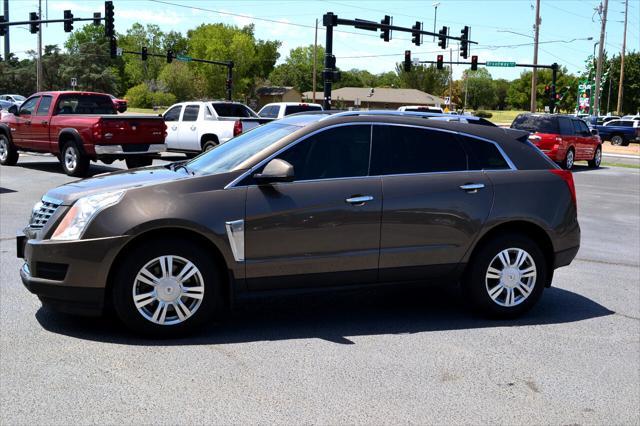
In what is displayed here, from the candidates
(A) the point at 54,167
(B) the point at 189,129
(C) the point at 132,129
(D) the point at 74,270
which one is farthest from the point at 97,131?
(D) the point at 74,270

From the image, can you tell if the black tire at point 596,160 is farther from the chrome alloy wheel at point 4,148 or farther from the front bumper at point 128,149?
the chrome alloy wheel at point 4,148

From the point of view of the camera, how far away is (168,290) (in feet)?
16.7

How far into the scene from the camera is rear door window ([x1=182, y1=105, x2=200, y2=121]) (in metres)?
21.5

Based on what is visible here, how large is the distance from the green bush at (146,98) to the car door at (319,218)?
9600 cm

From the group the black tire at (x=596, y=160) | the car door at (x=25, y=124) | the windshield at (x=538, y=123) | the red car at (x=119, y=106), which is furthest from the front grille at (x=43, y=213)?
the black tire at (x=596, y=160)

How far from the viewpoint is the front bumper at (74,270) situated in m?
4.92

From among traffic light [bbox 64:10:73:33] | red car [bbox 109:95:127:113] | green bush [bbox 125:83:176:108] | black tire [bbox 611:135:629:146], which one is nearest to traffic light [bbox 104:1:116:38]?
traffic light [bbox 64:10:73:33]

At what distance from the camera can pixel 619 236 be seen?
11.0 metres

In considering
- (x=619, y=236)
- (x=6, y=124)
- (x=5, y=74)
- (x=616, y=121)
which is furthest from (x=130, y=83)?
(x=619, y=236)

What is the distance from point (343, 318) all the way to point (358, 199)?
3.65ft

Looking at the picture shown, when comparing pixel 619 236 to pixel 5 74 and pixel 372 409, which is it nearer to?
pixel 372 409

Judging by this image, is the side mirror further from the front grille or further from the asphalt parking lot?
the front grille

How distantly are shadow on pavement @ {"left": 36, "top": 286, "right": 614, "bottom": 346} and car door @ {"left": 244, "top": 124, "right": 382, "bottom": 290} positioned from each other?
1.33ft

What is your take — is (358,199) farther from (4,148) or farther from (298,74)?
(298,74)
